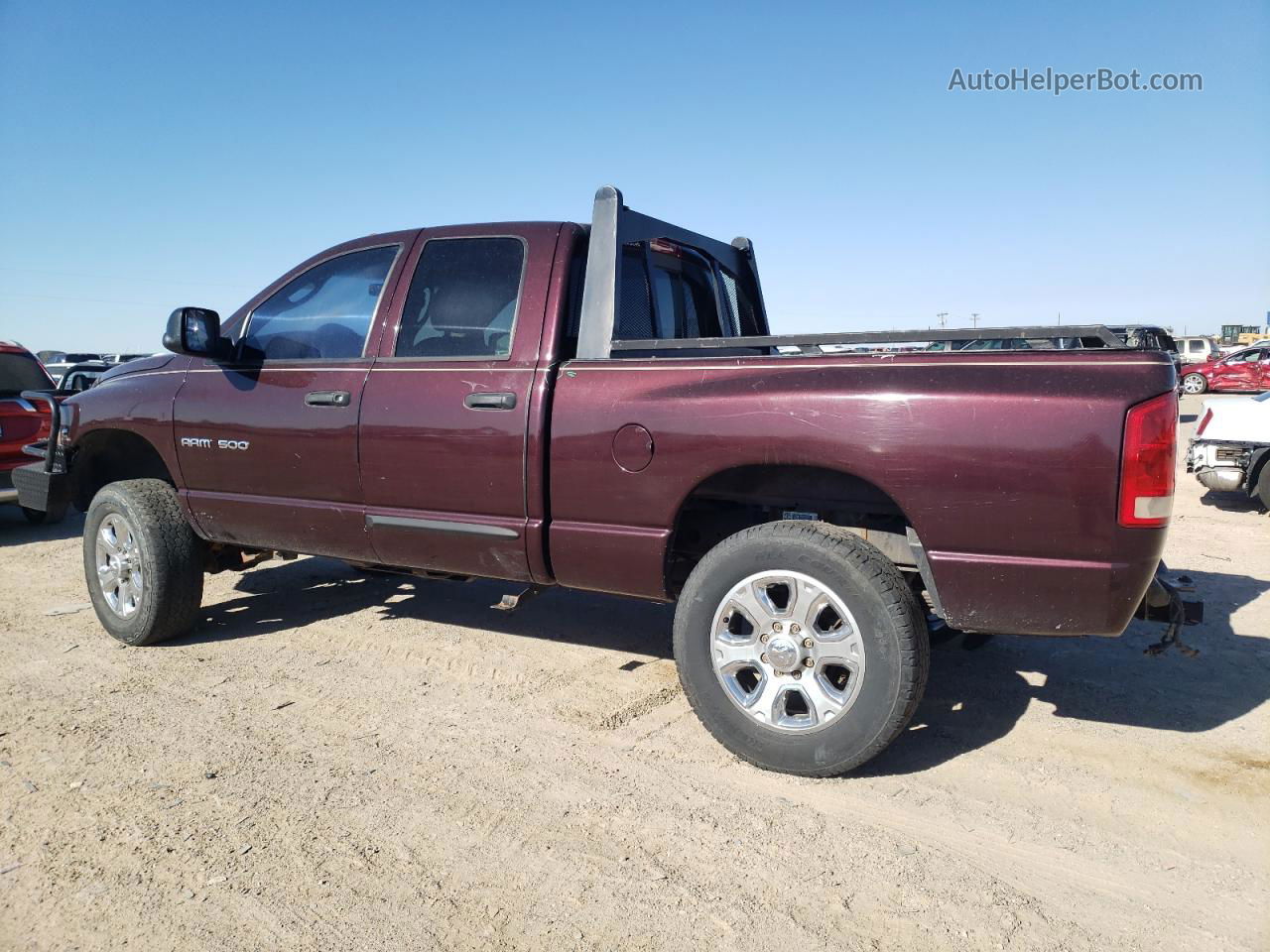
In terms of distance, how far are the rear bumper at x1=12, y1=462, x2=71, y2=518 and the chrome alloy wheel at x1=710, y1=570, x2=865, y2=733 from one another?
4.13 metres

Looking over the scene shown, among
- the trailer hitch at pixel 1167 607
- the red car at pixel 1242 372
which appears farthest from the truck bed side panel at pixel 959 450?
the red car at pixel 1242 372

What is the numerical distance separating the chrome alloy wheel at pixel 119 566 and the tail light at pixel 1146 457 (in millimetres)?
4550

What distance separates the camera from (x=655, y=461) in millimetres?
3270

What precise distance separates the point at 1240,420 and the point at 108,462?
9.40 meters

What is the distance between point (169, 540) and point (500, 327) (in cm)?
225

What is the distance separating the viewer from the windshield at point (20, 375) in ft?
27.0

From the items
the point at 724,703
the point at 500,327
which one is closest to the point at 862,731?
the point at 724,703

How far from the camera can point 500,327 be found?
3.80 m

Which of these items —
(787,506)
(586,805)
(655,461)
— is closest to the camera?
(586,805)

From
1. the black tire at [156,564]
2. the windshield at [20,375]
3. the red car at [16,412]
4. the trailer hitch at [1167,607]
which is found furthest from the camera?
the windshield at [20,375]

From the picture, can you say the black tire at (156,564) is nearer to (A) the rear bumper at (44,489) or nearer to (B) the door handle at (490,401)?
(A) the rear bumper at (44,489)

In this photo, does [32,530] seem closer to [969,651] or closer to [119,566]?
[119,566]

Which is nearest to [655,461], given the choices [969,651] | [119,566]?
[969,651]

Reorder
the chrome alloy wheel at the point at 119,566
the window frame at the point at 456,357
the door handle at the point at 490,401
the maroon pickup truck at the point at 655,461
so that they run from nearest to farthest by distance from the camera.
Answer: the maroon pickup truck at the point at 655,461 < the door handle at the point at 490,401 < the window frame at the point at 456,357 < the chrome alloy wheel at the point at 119,566
